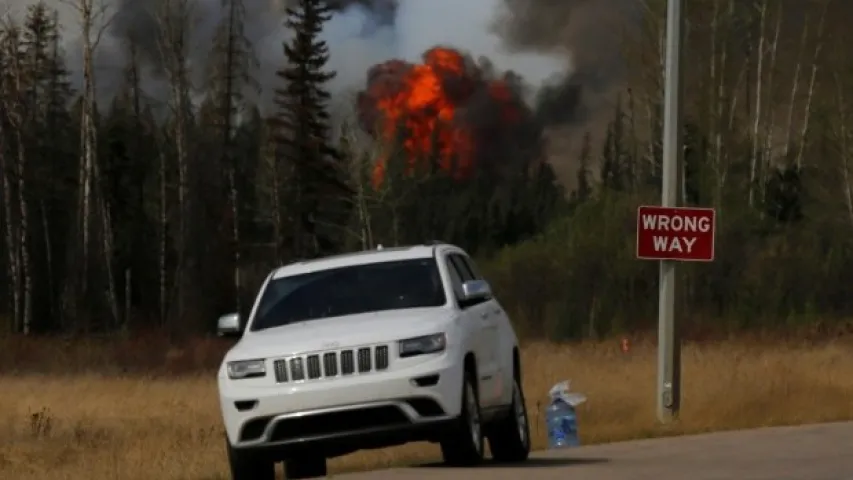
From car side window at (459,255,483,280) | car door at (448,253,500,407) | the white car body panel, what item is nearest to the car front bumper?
the white car body panel

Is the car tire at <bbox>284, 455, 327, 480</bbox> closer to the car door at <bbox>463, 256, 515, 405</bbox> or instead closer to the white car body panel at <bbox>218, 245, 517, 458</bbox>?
the car door at <bbox>463, 256, 515, 405</bbox>

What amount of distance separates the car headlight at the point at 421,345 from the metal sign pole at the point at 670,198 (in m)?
9.92

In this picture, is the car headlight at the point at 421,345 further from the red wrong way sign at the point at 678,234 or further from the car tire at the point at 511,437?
the red wrong way sign at the point at 678,234

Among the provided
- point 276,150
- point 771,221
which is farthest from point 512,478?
point 276,150

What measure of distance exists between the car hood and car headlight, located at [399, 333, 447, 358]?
0.04 m

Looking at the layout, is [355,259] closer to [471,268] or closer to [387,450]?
[471,268]

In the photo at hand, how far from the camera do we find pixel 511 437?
16.0 m

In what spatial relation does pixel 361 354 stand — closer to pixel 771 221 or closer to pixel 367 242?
pixel 771 221

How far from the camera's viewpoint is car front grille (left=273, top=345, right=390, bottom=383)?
1373 cm

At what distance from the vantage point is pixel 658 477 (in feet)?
44.6

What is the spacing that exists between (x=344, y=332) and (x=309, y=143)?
5889cm

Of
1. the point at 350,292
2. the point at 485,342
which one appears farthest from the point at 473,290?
the point at 350,292

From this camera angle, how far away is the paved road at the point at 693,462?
13.7m

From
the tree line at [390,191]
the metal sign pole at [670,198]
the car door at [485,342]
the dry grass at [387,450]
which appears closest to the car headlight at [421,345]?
the car door at [485,342]
